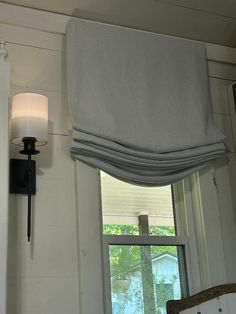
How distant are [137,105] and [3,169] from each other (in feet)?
2.36

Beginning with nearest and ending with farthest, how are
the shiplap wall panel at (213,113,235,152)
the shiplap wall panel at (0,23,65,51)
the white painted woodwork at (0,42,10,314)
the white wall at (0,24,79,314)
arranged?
the white painted woodwork at (0,42,10,314) < the white wall at (0,24,79,314) < the shiplap wall panel at (0,23,65,51) < the shiplap wall panel at (213,113,235,152)

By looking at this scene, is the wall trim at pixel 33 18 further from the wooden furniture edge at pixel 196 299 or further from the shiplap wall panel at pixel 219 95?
the wooden furniture edge at pixel 196 299

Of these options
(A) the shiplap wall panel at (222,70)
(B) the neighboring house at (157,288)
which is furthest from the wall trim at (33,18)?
(B) the neighboring house at (157,288)

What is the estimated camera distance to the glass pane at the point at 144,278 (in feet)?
6.23

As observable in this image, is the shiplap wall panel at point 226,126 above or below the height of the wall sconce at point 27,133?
above

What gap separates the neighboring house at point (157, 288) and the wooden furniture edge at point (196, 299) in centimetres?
15

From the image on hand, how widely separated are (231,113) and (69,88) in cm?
85

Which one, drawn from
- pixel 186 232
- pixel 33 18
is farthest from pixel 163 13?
pixel 186 232

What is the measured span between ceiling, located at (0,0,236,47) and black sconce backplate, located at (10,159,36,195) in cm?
71

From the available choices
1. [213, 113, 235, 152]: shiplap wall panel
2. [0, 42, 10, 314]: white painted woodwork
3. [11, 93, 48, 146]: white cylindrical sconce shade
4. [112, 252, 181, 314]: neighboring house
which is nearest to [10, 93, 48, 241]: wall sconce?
[11, 93, 48, 146]: white cylindrical sconce shade

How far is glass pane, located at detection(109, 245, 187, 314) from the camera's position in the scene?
1900mm

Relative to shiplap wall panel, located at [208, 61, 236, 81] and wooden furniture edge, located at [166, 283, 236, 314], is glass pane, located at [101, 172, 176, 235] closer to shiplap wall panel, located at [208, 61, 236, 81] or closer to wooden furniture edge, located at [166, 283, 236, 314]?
wooden furniture edge, located at [166, 283, 236, 314]

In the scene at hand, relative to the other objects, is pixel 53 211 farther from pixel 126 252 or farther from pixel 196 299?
pixel 196 299

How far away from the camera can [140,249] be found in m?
2.00
